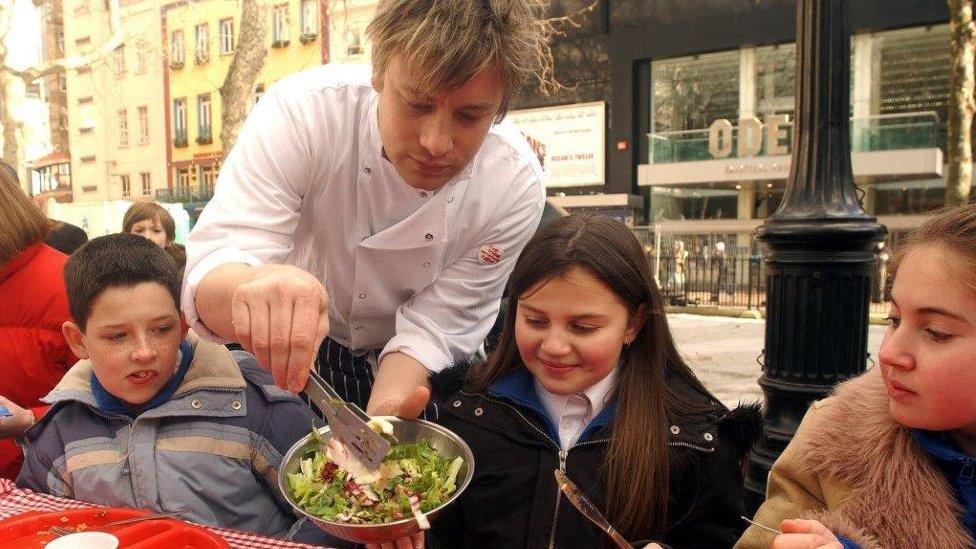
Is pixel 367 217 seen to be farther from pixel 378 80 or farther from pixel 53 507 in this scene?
pixel 53 507


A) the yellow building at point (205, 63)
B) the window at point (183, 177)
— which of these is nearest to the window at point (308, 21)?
the yellow building at point (205, 63)

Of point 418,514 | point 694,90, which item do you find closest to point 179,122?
point 694,90

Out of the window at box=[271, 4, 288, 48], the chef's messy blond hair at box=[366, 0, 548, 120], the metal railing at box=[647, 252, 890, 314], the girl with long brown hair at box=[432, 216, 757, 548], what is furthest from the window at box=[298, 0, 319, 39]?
the girl with long brown hair at box=[432, 216, 757, 548]

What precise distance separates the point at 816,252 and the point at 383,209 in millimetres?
1947

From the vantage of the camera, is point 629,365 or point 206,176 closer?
point 629,365

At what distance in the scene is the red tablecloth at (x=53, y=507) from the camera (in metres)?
1.31

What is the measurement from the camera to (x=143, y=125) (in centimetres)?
2391

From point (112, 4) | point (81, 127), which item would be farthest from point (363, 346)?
point (81, 127)

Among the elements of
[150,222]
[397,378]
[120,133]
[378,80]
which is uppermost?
[120,133]

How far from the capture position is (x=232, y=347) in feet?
7.25

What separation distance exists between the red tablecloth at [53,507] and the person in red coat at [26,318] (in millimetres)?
507

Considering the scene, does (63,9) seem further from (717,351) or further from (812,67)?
(812,67)

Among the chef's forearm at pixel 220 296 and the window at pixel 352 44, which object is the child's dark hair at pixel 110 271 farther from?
the window at pixel 352 44

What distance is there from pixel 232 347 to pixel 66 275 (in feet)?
1.75
